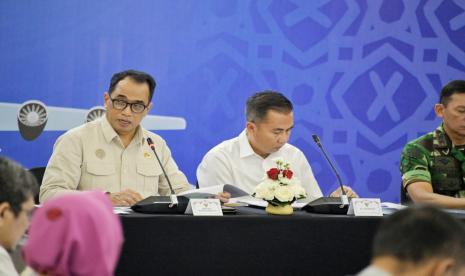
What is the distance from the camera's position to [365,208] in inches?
131

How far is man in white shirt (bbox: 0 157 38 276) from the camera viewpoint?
1781 mm

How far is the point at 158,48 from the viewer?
5.09 meters

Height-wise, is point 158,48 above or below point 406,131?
above

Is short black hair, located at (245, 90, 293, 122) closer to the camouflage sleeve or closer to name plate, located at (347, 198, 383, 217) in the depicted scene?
the camouflage sleeve

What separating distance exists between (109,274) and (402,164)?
301 centimetres

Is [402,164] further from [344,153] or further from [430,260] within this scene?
[430,260]

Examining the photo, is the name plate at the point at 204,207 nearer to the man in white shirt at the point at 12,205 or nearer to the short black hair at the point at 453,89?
the man in white shirt at the point at 12,205

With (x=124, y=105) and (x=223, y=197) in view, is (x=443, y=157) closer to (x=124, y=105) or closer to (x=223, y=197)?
(x=223, y=197)

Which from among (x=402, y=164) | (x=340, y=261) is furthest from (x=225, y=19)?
(x=340, y=261)

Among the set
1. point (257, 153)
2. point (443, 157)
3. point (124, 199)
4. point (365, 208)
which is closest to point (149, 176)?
point (124, 199)

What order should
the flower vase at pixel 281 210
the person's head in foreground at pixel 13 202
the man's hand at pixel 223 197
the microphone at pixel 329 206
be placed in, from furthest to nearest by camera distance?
the man's hand at pixel 223 197, the microphone at pixel 329 206, the flower vase at pixel 281 210, the person's head in foreground at pixel 13 202

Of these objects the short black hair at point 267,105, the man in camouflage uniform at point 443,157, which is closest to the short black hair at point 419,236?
the man in camouflage uniform at point 443,157

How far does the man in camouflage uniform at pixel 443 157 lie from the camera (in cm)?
403

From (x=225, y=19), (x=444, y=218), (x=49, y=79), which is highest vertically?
(x=225, y=19)
